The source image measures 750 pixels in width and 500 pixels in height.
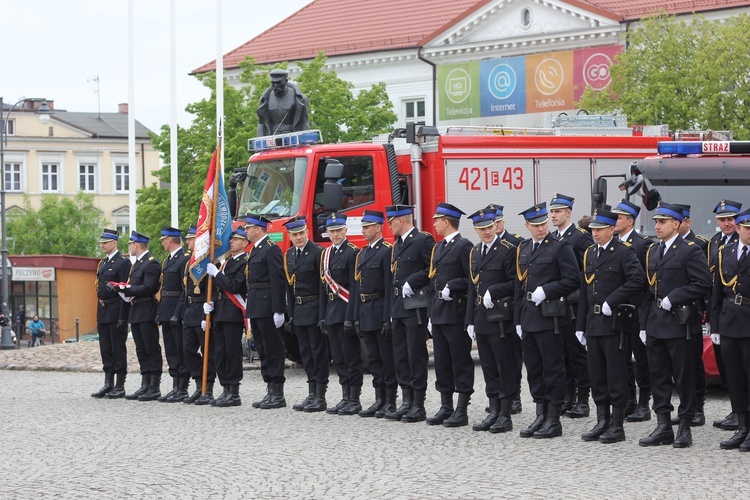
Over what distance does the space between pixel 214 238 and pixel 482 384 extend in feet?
12.0

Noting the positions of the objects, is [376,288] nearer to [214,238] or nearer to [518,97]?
[214,238]

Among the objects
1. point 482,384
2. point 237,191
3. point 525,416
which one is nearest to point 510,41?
point 237,191

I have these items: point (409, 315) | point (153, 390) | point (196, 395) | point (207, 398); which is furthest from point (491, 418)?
point (153, 390)

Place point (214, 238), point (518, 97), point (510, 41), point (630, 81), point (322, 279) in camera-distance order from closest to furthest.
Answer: point (322, 279)
point (214, 238)
point (630, 81)
point (518, 97)
point (510, 41)

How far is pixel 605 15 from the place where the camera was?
4172cm

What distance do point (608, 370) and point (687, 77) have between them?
19770 mm

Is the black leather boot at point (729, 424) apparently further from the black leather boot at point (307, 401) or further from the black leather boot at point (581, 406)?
the black leather boot at point (307, 401)

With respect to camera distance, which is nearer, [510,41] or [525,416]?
[525,416]

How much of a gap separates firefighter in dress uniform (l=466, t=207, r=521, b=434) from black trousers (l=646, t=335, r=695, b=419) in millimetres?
1517

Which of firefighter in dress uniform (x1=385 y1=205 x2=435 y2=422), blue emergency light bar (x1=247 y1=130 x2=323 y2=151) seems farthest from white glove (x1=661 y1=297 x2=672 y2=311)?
blue emergency light bar (x1=247 y1=130 x2=323 y2=151)

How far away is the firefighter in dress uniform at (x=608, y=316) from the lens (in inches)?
433

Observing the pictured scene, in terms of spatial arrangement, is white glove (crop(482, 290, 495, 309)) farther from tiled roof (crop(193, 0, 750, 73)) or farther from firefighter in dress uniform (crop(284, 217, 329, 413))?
tiled roof (crop(193, 0, 750, 73))

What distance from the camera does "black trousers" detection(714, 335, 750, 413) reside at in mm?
10609

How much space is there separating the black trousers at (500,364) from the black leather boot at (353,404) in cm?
186
